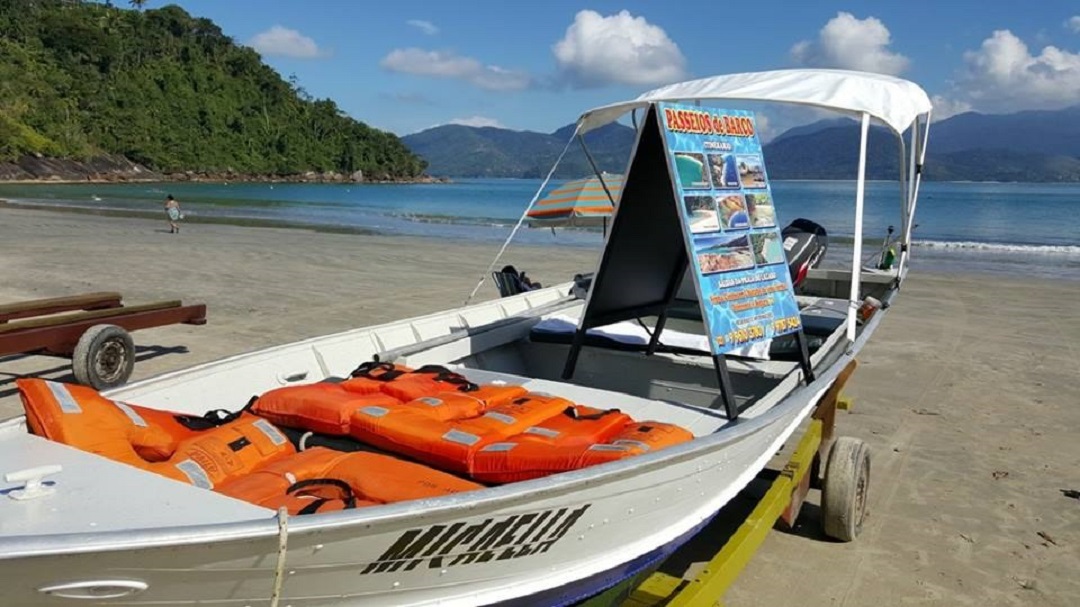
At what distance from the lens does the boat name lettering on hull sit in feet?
7.52

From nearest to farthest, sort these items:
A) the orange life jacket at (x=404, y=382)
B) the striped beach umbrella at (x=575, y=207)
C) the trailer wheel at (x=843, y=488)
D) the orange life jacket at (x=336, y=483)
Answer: the orange life jacket at (x=336, y=483), the orange life jacket at (x=404, y=382), the trailer wheel at (x=843, y=488), the striped beach umbrella at (x=575, y=207)

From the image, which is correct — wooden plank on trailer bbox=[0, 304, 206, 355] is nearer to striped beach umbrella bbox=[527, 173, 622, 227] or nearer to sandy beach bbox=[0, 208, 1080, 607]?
sandy beach bbox=[0, 208, 1080, 607]

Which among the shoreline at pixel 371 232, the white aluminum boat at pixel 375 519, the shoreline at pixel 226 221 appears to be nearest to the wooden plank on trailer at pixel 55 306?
the white aluminum boat at pixel 375 519

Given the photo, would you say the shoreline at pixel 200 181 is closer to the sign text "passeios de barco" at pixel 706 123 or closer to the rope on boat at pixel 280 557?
the sign text "passeios de barco" at pixel 706 123

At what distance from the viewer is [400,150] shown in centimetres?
15212

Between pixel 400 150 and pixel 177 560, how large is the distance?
156 m

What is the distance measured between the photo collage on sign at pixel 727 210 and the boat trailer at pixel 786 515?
1.18 m

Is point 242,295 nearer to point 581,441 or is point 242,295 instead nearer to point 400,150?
point 581,441

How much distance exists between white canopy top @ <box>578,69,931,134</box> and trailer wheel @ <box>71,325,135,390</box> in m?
4.43

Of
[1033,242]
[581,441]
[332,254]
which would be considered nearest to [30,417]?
[581,441]

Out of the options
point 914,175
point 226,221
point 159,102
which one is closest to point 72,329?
point 914,175

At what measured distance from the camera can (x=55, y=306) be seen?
7523 millimetres

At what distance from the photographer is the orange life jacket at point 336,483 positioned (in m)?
2.62

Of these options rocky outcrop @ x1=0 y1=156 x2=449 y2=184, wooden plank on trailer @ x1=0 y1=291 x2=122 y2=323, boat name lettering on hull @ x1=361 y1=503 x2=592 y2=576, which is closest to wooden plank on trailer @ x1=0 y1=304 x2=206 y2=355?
wooden plank on trailer @ x1=0 y1=291 x2=122 y2=323
